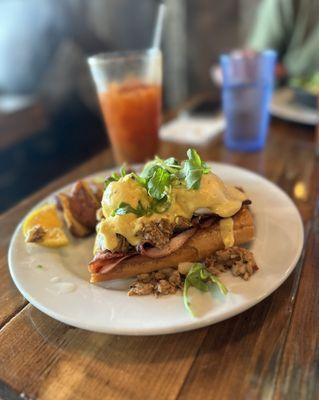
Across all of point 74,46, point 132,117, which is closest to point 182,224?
point 132,117

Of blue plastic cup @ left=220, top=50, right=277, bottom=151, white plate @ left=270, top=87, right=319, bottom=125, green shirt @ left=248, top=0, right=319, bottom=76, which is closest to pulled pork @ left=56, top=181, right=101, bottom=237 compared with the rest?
blue plastic cup @ left=220, top=50, right=277, bottom=151

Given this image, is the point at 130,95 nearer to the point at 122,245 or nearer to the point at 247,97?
the point at 247,97

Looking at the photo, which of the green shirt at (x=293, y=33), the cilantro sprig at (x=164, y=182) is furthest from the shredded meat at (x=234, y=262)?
the green shirt at (x=293, y=33)

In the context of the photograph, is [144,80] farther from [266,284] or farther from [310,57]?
[310,57]

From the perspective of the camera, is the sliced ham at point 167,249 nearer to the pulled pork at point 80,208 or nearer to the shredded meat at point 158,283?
the shredded meat at point 158,283

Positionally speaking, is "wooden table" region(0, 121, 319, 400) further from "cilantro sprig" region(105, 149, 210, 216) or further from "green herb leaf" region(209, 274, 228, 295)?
"cilantro sprig" region(105, 149, 210, 216)

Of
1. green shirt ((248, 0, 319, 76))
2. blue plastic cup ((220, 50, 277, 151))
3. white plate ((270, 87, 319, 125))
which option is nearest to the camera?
blue plastic cup ((220, 50, 277, 151))

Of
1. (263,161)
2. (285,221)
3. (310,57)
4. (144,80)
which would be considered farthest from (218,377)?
(310,57)
